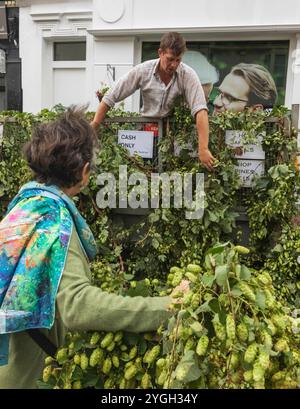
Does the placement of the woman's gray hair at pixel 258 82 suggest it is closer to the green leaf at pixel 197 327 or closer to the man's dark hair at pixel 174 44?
the man's dark hair at pixel 174 44

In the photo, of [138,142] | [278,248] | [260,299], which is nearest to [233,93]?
[138,142]

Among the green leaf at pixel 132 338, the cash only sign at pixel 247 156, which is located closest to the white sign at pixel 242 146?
the cash only sign at pixel 247 156

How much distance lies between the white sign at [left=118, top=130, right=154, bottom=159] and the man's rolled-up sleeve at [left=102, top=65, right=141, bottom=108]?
263mm

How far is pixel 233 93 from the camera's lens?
741cm

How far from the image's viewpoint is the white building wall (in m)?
6.49

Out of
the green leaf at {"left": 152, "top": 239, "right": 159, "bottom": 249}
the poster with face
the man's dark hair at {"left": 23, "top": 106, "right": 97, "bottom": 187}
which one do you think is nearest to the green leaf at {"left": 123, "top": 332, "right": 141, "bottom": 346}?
the man's dark hair at {"left": 23, "top": 106, "right": 97, "bottom": 187}

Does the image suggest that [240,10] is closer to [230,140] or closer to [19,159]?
[230,140]

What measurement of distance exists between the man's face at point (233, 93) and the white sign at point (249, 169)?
425 cm

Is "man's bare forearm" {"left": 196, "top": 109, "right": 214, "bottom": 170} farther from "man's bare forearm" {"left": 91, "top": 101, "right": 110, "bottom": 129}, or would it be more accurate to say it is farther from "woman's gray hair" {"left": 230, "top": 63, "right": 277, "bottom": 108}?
"woman's gray hair" {"left": 230, "top": 63, "right": 277, "bottom": 108}

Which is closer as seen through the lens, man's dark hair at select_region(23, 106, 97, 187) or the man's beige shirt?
man's dark hair at select_region(23, 106, 97, 187)

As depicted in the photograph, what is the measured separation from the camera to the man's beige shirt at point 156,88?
3.34 meters

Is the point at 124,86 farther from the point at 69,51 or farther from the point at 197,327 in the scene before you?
the point at 69,51

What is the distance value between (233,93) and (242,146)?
175 inches
